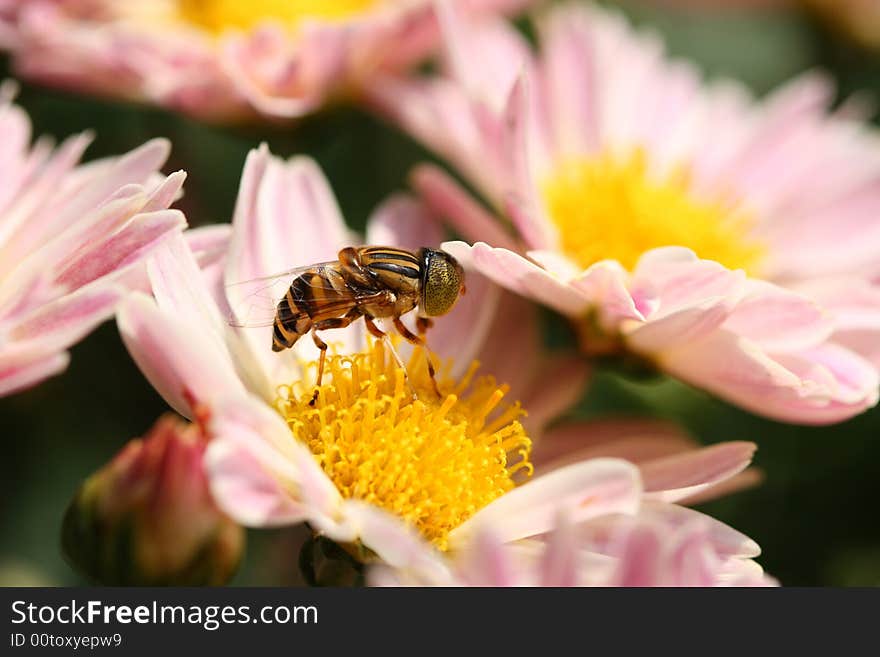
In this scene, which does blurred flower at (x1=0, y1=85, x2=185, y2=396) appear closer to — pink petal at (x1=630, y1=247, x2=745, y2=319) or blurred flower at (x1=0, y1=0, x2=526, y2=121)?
blurred flower at (x1=0, y1=0, x2=526, y2=121)

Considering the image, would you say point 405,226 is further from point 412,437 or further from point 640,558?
point 640,558

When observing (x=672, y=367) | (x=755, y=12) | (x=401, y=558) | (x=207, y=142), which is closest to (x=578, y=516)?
(x=401, y=558)

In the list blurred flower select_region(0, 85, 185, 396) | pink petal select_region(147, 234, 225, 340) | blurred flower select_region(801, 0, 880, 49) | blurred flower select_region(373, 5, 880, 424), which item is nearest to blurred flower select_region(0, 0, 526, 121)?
blurred flower select_region(373, 5, 880, 424)

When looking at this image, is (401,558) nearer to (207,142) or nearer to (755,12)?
(207,142)

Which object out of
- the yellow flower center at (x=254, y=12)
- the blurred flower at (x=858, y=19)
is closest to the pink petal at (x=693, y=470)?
the yellow flower center at (x=254, y=12)

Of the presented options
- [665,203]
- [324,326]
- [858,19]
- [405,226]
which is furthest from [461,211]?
[858,19]

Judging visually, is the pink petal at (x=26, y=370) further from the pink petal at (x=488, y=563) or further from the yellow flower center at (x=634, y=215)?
the yellow flower center at (x=634, y=215)
